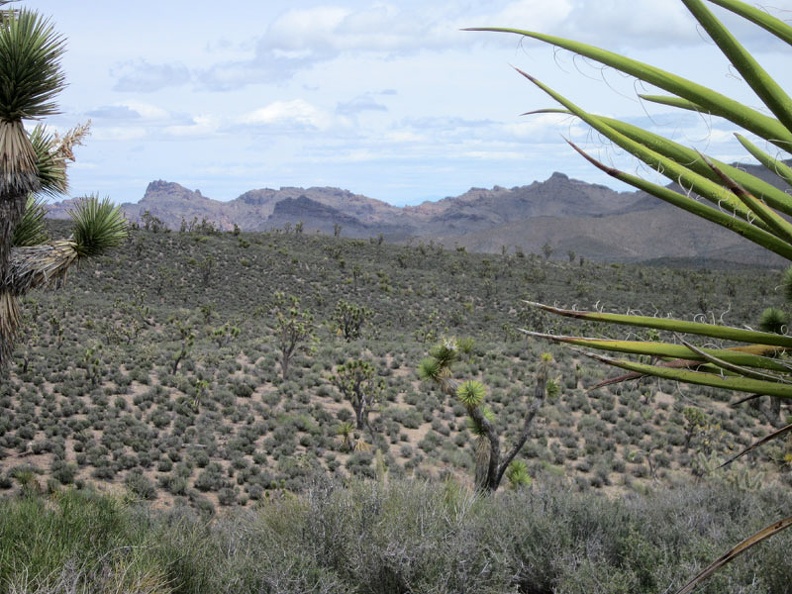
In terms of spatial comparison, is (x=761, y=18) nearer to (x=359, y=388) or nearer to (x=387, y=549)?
(x=387, y=549)

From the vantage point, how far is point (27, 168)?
25.0 feet

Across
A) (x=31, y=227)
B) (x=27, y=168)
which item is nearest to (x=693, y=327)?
(x=27, y=168)

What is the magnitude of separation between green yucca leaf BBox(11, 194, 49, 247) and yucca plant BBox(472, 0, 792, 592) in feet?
28.1

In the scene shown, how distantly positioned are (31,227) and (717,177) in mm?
9186

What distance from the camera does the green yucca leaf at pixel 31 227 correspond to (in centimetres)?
889

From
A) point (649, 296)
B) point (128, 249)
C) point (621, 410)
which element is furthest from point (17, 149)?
point (649, 296)

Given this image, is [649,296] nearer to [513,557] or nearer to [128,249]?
[128,249]

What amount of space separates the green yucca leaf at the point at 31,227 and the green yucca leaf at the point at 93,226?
1.93ft

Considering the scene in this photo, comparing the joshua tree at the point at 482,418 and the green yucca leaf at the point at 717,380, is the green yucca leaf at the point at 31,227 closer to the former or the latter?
the joshua tree at the point at 482,418

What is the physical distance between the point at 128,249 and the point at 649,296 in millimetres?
43211

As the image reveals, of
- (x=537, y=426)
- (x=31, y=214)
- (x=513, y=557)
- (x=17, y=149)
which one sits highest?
(x=17, y=149)

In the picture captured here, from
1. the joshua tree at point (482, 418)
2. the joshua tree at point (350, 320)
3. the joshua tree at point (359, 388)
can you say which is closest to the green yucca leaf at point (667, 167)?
the joshua tree at point (482, 418)

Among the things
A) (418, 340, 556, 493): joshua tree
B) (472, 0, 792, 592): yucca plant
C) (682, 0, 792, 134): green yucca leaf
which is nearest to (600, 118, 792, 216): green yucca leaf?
(472, 0, 792, 592): yucca plant

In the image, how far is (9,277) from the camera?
8062 mm
